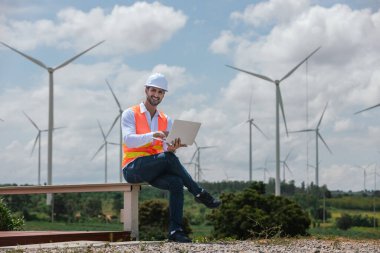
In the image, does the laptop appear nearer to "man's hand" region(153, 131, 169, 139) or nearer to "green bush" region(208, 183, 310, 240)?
"man's hand" region(153, 131, 169, 139)

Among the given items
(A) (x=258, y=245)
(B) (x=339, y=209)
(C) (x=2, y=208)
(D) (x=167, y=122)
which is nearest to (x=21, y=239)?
(D) (x=167, y=122)

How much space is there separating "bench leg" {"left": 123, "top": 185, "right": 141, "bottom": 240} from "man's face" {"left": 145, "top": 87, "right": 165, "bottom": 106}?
1.26 metres

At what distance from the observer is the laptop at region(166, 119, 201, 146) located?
9797mm

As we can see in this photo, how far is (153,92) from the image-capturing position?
1039cm

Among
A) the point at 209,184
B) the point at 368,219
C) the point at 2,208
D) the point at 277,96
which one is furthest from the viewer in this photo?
the point at 209,184

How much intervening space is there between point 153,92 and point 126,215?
1838 mm

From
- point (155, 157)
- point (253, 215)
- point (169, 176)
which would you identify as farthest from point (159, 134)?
point (253, 215)

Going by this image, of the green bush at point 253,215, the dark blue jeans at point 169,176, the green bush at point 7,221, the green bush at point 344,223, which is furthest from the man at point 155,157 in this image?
the green bush at point 344,223

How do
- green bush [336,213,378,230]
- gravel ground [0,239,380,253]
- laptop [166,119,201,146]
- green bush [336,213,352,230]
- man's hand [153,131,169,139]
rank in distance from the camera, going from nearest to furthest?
1. gravel ground [0,239,380,253]
2. laptop [166,119,201,146]
3. man's hand [153,131,169,139]
4. green bush [336,213,352,230]
5. green bush [336,213,378,230]

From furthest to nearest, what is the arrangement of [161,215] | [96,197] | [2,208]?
[96,197]
[161,215]
[2,208]

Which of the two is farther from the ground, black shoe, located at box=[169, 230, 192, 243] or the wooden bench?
the wooden bench

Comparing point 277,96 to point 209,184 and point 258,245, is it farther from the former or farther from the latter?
point 209,184

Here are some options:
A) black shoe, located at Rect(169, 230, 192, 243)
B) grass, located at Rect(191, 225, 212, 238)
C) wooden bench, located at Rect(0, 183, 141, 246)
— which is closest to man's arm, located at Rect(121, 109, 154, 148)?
wooden bench, located at Rect(0, 183, 141, 246)

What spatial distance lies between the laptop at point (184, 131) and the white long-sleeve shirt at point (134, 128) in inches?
12.9
